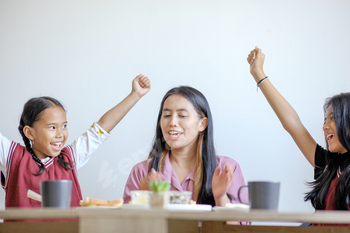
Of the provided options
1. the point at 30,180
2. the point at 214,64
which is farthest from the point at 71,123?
the point at 214,64

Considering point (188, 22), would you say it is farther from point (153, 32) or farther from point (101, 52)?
point (101, 52)

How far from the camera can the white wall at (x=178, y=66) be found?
1.95m

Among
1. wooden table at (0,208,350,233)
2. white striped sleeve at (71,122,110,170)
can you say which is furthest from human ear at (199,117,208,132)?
wooden table at (0,208,350,233)

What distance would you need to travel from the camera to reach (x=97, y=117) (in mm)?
2021

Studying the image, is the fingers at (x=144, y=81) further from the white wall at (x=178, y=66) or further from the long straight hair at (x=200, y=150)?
the white wall at (x=178, y=66)

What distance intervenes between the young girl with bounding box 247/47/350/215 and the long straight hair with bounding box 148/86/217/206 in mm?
301

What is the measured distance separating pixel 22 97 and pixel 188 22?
963 millimetres

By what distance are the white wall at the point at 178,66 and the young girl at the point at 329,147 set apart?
37cm

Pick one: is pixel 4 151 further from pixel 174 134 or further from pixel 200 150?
pixel 200 150

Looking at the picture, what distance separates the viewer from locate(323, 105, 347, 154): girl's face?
4.82 feet

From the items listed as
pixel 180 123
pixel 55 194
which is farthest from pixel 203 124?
pixel 55 194

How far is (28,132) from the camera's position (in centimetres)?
174

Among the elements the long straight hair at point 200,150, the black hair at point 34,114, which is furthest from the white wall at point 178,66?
the black hair at point 34,114

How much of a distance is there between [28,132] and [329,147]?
49.7 inches
